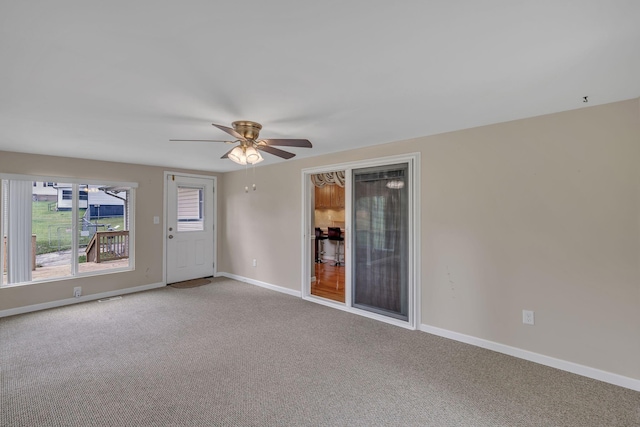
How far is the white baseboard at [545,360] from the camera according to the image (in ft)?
7.72

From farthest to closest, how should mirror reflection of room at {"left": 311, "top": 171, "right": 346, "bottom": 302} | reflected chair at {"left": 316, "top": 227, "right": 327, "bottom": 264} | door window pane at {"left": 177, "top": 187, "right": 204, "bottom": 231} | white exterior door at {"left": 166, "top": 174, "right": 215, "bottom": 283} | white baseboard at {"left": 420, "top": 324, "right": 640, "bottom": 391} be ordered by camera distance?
reflected chair at {"left": 316, "top": 227, "right": 327, "bottom": 264}, mirror reflection of room at {"left": 311, "top": 171, "right": 346, "bottom": 302}, door window pane at {"left": 177, "top": 187, "right": 204, "bottom": 231}, white exterior door at {"left": 166, "top": 174, "right": 215, "bottom": 283}, white baseboard at {"left": 420, "top": 324, "right": 640, "bottom": 391}

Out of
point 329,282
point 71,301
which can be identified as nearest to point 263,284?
point 329,282

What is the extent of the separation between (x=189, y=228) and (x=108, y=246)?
52.7 inches

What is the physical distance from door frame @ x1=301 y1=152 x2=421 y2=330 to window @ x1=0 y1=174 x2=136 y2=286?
300 centimetres

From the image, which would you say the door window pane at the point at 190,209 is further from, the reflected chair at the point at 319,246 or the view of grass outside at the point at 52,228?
the reflected chair at the point at 319,246

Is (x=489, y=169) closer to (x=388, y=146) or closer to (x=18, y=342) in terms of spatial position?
(x=388, y=146)

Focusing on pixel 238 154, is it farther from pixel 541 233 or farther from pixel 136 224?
pixel 136 224

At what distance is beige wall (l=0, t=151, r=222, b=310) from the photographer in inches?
161

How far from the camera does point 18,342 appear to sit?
10.4ft

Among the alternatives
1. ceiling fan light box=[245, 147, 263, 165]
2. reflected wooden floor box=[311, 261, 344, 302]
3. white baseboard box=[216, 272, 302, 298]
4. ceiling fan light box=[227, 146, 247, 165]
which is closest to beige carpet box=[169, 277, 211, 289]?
white baseboard box=[216, 272, 302, 298]

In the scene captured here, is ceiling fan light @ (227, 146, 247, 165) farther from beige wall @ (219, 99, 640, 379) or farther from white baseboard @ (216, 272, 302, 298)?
white baseboard @ (216, 272, 302, 298)

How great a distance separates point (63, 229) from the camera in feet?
14.8

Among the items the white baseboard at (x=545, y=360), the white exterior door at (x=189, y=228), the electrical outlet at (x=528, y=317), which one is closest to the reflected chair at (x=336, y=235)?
the white exterior door at (x=189, y=228)

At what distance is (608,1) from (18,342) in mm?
5317
